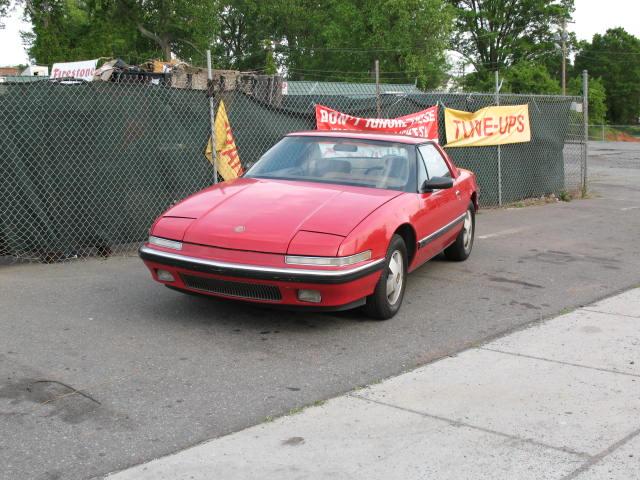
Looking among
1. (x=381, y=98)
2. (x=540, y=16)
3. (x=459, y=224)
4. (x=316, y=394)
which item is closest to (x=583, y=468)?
(x=316, y=394)

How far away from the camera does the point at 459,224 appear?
7.80 metres

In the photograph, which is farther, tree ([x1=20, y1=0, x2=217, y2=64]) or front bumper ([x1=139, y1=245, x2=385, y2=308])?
tree ([x1=20, y1=0, x2=217, y2=64])

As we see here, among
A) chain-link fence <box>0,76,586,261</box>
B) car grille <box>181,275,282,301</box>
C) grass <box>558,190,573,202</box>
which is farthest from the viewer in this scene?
grass <box>558,190,573,202</box>

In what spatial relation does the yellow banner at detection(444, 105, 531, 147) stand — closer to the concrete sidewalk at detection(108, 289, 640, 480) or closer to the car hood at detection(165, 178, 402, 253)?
the car hood at detection(165, 178, 402, 253)

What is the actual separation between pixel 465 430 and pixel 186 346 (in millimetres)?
2091

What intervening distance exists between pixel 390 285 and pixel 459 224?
2.22m

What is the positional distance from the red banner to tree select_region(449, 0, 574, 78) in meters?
54.8

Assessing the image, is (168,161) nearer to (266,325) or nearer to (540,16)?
(266,325)

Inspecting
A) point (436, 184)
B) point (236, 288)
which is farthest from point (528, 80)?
point (236, 288)

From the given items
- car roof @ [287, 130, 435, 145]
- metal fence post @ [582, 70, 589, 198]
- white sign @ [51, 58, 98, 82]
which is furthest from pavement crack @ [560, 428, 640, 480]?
white sign @ [51, 58, 98, 82]

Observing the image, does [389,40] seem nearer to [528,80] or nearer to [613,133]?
[528,80]

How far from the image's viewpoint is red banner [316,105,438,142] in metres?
10.4

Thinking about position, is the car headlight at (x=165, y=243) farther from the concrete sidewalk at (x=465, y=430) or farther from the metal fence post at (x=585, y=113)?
the metal fence post at (x=585, y=113)

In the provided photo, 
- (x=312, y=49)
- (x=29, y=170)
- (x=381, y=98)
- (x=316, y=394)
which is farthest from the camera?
(x=312, y=49)
